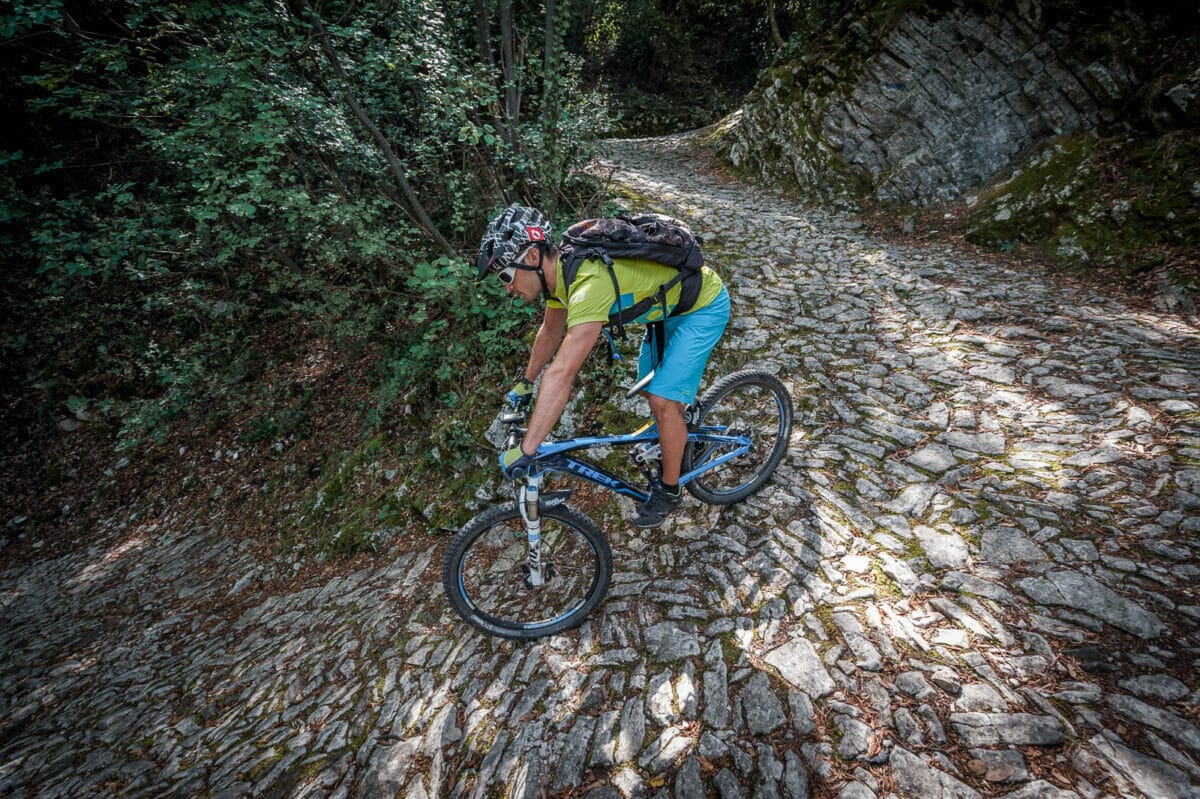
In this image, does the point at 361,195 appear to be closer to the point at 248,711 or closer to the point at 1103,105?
the point at 248,711

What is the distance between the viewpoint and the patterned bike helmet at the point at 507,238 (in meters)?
3.18

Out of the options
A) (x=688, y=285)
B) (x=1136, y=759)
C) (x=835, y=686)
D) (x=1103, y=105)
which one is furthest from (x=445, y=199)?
(x=1103, y=105)

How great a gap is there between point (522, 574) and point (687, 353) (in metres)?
2.62

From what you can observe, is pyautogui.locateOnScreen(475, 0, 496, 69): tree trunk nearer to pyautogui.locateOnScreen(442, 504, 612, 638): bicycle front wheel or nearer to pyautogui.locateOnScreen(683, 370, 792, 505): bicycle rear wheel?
pyautogui.locateOnScreen(683, 370, 792, 505): bicycle rear wheel

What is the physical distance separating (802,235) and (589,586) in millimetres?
9243

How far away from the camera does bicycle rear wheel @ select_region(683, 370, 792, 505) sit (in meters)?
4.37

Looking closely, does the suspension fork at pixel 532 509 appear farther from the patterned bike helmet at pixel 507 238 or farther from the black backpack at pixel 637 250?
the patterned bike helmet at pixel 507 238

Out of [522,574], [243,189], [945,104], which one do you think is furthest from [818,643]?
[945,104]

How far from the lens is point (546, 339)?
372 centimetres

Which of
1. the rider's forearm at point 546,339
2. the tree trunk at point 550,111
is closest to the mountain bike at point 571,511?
the rider's forearm at point 546,339

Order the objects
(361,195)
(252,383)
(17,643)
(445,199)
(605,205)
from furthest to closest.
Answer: (252,383) → (605,205) → (445,199) → (361,195) → (17,643)

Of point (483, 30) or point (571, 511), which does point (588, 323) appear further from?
point (483, 30)

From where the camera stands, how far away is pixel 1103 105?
8.09 metres

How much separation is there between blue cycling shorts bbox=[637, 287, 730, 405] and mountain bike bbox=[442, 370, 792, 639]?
0.17 metres
